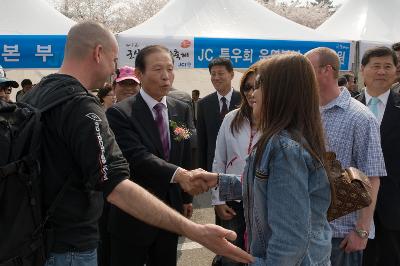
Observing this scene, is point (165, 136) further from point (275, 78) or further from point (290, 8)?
point (290, 8)

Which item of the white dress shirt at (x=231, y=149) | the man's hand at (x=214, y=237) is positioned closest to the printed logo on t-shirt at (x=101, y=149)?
the man's hand at (x=214, y=237)

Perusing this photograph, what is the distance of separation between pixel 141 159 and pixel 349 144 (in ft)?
4.26

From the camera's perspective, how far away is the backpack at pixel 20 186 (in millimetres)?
1613

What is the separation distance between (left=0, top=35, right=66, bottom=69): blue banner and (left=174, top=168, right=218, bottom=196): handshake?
4.88 meters

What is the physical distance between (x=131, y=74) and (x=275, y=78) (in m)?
2.97

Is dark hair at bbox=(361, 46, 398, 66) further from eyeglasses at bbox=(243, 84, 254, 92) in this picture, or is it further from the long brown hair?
the long brown hair

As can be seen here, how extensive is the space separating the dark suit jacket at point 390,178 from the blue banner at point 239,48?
Answer: 185 inches

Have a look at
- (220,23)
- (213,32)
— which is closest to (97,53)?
(213,32)

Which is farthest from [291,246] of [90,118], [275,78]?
[90,118]

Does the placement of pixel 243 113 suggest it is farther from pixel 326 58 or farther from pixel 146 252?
pixel 146 252

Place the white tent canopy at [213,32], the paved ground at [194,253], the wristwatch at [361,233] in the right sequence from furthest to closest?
1. the white tent canopy at [213,32]
2. the paved ground at [194,253]
3. the wristwatch at [361,233]

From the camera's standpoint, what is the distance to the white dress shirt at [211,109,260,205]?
10.6ft

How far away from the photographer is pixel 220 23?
8422 mm

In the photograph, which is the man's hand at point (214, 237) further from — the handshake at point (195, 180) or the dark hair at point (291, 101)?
the handshake at point (195, 180)
